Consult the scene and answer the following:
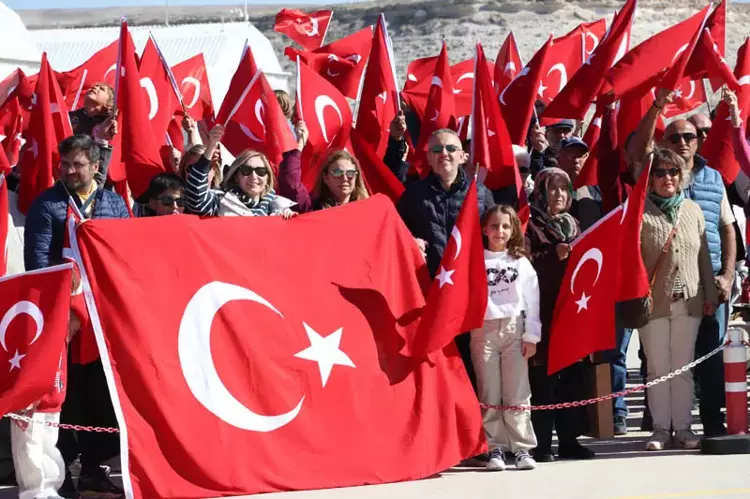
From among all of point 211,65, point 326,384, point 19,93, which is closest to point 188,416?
point 326,384

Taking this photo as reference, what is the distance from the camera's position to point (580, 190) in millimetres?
10250

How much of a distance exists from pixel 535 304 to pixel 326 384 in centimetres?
146

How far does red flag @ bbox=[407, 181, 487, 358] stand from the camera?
27.5 ft

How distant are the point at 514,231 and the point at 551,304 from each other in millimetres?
561

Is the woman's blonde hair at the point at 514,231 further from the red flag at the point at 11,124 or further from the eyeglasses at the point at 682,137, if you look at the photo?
the red flag at the point at 11,124

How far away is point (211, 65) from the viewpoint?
29734 mm

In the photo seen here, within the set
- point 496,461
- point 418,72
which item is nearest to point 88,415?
point 496,461

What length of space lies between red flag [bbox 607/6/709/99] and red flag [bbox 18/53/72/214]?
13.3 feet

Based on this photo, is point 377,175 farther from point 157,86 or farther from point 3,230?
point 3,230

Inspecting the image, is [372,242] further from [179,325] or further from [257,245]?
[179,325]

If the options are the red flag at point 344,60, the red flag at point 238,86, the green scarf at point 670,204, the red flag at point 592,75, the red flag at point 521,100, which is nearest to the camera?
the green scarf at point 670,204

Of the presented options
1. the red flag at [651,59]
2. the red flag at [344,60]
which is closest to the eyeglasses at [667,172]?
the red flag at [651,59]

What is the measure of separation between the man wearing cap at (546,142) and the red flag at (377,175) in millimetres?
1132

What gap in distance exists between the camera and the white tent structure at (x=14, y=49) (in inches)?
1085
